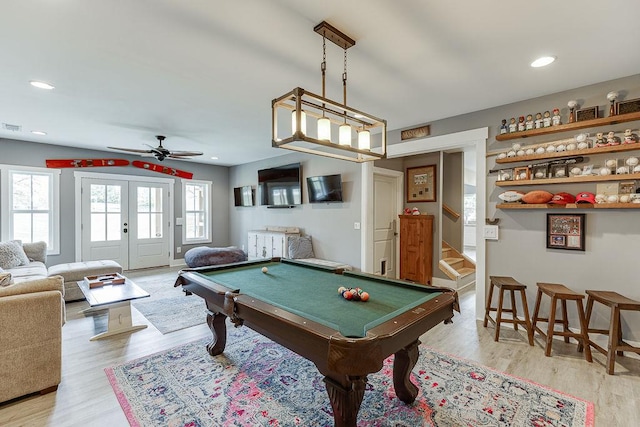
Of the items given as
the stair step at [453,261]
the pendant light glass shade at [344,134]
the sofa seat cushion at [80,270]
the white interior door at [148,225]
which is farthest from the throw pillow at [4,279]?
the stair step at [453,261]

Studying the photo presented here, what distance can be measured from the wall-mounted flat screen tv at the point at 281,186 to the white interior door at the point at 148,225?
7.98 ft

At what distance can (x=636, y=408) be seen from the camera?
1.99m

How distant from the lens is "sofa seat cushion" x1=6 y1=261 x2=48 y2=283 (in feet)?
12.4

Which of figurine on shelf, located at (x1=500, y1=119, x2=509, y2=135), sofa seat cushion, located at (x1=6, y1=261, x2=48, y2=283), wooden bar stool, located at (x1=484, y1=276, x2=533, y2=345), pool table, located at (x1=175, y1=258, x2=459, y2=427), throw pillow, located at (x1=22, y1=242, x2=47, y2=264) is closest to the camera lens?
pool table, located at (x1=175, y1=258, x2=459, y2=427)

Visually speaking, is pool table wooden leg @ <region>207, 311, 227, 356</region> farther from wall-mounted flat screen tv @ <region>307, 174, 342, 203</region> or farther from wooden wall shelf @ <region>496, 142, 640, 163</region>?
wooden wall shelf @ <region>496, 142, 640, 163</region>

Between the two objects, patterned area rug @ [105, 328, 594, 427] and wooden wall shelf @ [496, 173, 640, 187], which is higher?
wooden wall shelf @ [496, 173, 640, 187]

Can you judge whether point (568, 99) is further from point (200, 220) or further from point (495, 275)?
point (200, 220)

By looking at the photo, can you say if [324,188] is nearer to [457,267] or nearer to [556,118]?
[457,267]

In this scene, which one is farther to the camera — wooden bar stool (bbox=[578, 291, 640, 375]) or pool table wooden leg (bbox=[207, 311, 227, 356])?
pool table wooden leg (bbox=[207, 311, 227, 356])

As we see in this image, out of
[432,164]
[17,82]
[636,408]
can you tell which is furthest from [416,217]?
[17,82]

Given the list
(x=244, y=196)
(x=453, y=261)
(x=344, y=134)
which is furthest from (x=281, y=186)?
(x=344, y=134)

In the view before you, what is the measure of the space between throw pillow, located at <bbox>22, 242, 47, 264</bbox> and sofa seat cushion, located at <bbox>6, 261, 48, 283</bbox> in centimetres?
42

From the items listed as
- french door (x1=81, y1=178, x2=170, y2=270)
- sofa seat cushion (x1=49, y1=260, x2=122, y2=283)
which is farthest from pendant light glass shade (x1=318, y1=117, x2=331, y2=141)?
french door (x1=81, y1=178, x2=170, y2=270)

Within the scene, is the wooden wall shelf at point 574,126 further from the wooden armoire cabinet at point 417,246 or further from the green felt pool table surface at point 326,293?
the green felt pool table surface at point 326,293
